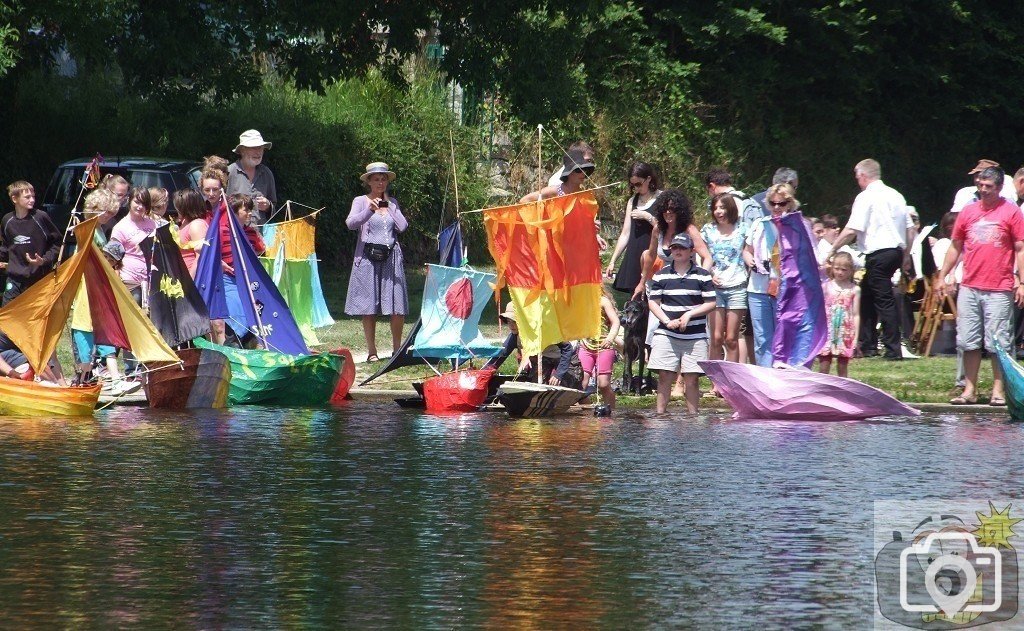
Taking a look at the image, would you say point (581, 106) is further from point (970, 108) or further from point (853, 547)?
point (853, 547)

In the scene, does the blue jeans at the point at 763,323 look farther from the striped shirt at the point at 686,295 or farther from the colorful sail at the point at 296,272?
the colorful sail at the point at 296,272

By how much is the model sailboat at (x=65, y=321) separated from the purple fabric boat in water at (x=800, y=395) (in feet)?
15.0

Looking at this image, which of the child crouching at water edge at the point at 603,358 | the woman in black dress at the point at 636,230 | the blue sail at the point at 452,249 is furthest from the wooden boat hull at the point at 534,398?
the blue sail at the point at 452,249

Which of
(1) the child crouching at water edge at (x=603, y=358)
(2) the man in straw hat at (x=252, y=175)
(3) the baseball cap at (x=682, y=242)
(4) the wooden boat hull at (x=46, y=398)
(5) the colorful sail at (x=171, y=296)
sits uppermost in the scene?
(2) the man in straw hat at (x=252, y=175)

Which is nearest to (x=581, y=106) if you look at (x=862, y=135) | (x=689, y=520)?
(x=862, y=135)

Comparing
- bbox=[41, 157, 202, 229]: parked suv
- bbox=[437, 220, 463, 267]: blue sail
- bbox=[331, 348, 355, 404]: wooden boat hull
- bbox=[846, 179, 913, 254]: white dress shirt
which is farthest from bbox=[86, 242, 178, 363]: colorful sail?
bbox=[41, 157, 202, 229]: parked suv

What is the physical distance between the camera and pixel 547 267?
1402cm

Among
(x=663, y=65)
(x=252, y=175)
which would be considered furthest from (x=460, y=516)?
(x=663, y=65)

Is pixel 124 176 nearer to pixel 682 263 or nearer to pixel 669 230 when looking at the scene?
pixel 669 230

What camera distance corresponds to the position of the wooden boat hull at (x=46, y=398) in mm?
13047

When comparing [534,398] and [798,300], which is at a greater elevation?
[798,300]

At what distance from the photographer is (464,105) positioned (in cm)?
2894

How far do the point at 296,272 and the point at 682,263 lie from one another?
15.8 feet

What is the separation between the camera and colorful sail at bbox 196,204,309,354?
14648mm
